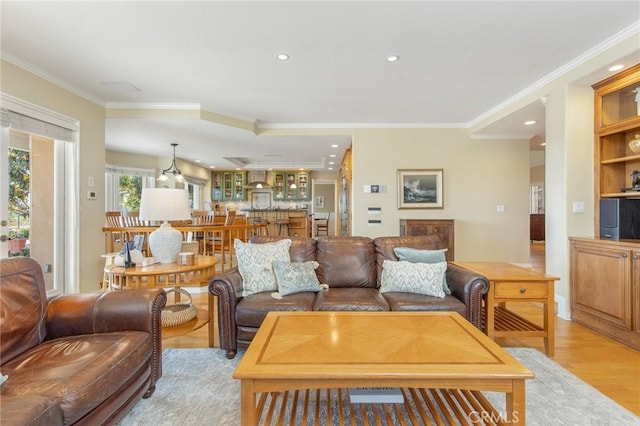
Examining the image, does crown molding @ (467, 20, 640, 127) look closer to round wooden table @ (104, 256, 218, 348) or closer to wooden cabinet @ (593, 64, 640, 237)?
wooden cabinet @ (593, 64, 640, 237)

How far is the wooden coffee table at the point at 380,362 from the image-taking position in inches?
49.1

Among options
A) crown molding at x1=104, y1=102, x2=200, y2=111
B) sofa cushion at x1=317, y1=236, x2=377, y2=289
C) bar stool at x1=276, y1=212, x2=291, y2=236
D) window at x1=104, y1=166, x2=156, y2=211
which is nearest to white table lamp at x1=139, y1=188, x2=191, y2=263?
sofa cushion at x1=317, y1=236, x2=377, y2=289

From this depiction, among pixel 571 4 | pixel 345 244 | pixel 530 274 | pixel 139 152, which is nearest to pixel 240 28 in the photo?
pixel 345 244

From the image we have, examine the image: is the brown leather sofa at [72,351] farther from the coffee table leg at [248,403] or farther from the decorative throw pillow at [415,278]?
the decorative throw pillow at [415,278]

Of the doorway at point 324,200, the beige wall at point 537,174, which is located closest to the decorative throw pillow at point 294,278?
the doorway at point 324,200

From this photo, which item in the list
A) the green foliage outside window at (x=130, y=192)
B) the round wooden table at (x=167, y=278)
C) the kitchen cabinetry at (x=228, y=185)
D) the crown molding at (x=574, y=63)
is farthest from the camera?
the kitchen cabinetry at (x=228, y=185)

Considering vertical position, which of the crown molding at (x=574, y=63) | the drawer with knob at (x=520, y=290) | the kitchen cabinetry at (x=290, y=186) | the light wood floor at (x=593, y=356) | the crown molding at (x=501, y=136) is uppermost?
the crown molding at (x=574, y=63)

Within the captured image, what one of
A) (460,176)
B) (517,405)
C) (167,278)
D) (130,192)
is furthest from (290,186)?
(517,405)

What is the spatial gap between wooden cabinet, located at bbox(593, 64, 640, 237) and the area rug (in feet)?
6.28

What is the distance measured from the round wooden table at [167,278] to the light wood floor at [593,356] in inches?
7.7

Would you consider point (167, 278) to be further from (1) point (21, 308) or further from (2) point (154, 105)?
(2) point (154, 105)

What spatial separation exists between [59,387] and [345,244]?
2.17m

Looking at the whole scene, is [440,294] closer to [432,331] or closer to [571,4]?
[432,331]

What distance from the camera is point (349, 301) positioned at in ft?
7.59
